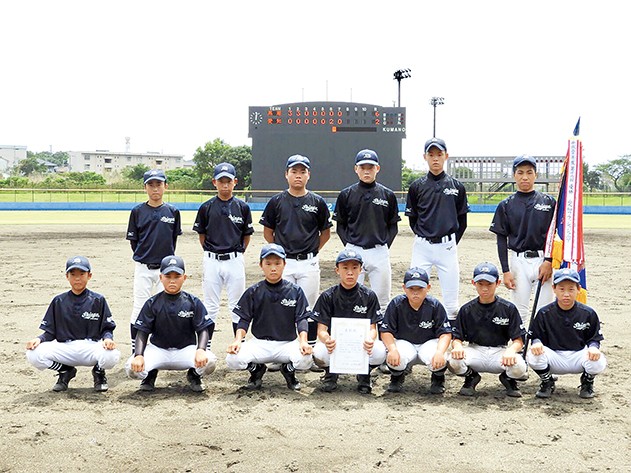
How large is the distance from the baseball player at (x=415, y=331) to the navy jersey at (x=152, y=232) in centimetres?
219

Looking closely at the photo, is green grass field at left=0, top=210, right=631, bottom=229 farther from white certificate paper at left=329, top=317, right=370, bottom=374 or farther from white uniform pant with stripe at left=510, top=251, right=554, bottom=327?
white certificate paper at left=329, top=317, right=370, bottom=374

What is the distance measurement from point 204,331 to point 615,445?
3027mm

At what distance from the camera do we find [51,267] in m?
13.0

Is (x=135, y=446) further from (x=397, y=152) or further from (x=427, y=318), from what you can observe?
(x=397, y=152)

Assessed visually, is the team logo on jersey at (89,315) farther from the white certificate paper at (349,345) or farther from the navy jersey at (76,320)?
the white certificate paper at (349,345)

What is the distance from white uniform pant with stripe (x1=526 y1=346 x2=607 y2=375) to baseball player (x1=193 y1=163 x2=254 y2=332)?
2.78 m

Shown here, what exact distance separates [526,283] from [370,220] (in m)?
1.51

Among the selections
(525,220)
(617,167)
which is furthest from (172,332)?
(617,167)

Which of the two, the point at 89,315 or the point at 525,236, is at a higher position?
the point at 525,236

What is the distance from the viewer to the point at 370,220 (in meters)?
6.07

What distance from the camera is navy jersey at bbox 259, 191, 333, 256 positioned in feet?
19.7

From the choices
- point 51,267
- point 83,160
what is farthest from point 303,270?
point 83,160

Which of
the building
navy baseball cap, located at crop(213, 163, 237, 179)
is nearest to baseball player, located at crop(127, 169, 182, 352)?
navy baseball cap, located at crop(213, 163, 237, 179)

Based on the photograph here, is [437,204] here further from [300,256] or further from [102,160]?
[102,160]
